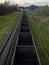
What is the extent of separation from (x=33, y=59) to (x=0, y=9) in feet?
229

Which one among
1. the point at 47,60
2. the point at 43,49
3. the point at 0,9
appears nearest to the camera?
the point at 47,60

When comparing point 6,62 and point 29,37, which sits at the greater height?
point 6,62

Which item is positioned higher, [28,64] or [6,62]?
[6,62]

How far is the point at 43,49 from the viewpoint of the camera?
21750 mm

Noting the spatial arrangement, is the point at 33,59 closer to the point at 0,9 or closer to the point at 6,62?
the point at 6,62

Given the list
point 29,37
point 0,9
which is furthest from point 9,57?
point 0,9

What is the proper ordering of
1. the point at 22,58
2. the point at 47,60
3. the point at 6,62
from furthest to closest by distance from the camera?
the point at 22,58 → the point at 47,60 → the point at 6,62

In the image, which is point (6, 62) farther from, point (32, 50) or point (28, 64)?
point (32, 50)

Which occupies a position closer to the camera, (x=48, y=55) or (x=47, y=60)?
(x=47, y=60)

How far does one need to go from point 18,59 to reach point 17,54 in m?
0.97

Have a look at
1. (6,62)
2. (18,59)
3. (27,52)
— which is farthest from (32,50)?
(6,62)

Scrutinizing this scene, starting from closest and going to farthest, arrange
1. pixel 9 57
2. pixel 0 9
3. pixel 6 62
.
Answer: pixel 6 62 → pixel 9 57 → pixel 0 9

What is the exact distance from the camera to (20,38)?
29.5 meters

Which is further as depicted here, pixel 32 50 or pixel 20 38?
pixel 20 38
